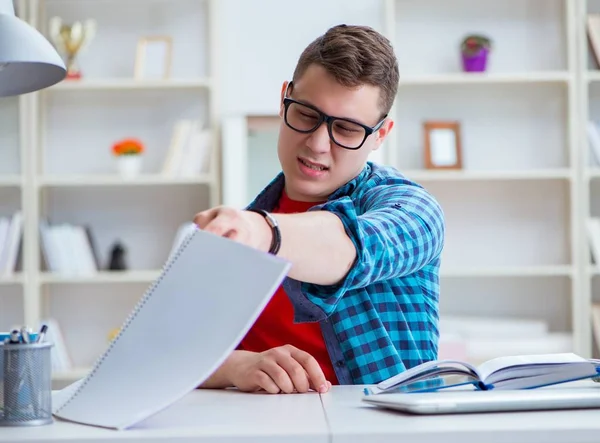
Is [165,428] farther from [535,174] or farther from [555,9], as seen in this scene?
[555,9]

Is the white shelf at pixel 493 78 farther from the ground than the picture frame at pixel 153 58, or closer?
closer

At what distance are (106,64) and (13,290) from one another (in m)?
1.12

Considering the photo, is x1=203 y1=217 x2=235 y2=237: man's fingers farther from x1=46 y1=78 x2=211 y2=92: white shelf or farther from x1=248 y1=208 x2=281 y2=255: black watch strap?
x1=46 y1=78 x2=211 y2=92: white shelf

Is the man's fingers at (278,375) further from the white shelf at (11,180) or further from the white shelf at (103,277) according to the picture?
the white shelf at (11,180)

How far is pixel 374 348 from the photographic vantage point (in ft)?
4.65

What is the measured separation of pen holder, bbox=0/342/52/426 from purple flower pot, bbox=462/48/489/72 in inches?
127

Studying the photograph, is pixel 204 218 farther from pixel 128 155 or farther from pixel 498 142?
pixel 498 142

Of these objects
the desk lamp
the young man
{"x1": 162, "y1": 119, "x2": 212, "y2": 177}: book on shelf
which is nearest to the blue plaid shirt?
the young man

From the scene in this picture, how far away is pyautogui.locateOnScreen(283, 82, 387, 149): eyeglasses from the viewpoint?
143 centimetres

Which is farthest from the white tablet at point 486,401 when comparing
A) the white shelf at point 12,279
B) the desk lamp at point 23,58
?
the white shelf at point 12,279

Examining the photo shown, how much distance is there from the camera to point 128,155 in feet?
13.0

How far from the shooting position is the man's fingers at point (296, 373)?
123cm

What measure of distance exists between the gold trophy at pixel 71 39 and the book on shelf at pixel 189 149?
1.70ft

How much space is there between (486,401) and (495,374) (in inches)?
7.2
